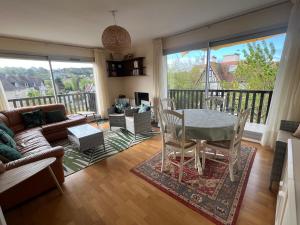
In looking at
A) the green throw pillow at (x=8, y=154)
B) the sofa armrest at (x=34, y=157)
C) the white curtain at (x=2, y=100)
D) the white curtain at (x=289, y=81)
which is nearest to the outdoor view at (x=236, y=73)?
the white curtain at (x=289, y=81)

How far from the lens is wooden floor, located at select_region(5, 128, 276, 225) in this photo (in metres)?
1.50

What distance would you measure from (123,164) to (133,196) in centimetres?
74

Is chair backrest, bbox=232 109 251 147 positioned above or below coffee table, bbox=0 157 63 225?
above

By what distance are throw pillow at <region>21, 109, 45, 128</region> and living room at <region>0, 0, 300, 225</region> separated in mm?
22

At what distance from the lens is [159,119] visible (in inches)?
83.7

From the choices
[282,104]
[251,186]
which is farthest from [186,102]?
[251,186]

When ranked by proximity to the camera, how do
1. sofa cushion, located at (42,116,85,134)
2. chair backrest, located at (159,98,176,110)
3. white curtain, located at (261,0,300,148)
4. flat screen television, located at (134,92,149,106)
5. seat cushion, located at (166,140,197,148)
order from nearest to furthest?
1. seat cushion, located at (166,140,197,148)
2. white curtain, located at (261,0,300,148)
3. chair backrest, located at (159,98,176,110)
4. sofa cushion, located at (42,116,85,134)
5. flat screen television, located at (134,92,149,106)

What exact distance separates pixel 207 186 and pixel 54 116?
363cm

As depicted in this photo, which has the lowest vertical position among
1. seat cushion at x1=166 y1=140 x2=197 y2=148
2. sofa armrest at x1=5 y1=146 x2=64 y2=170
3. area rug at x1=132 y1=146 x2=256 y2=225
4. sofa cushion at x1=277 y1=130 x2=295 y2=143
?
area rug at x1=132 y1=146 x2=256 y2=225

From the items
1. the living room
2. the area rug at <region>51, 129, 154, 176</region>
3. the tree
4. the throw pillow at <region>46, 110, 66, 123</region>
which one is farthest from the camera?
the throw pillow at <region>46, 110, 66, 123</region>

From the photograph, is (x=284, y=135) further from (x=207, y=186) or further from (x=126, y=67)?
(x=126, y=67)

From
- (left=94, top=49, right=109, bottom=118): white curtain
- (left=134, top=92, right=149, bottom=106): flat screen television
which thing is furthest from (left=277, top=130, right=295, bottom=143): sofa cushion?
(left=94, top=49, right=109, bottom=118): white curtain

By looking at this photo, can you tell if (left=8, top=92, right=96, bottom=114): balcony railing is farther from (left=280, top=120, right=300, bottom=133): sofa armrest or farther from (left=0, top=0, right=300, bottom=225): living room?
(left=280, top=120, right=300, bottom=133): sofa armrest

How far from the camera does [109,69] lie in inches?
205
